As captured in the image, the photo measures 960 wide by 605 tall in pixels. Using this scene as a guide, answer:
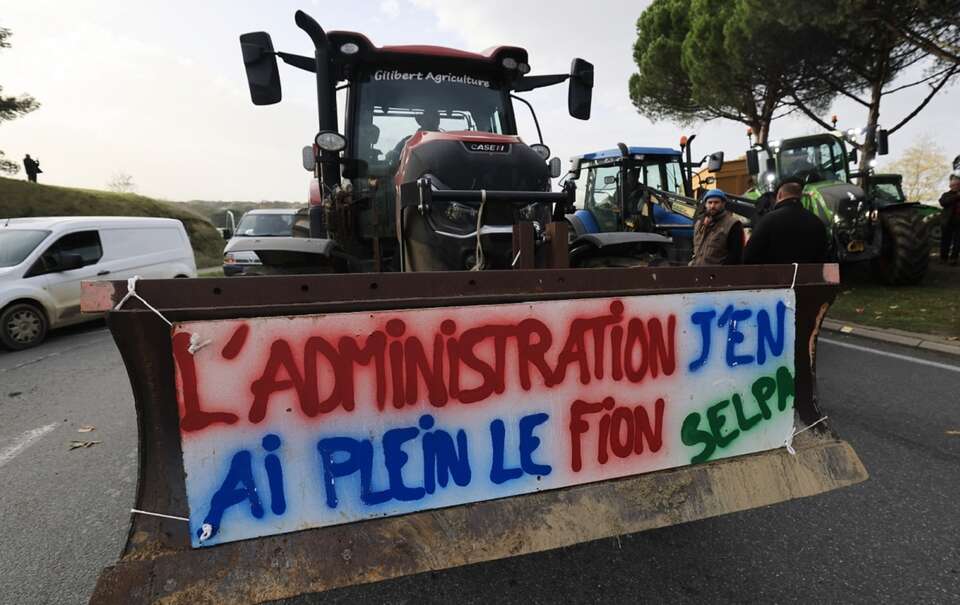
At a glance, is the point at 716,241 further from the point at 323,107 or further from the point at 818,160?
the point at 818,160

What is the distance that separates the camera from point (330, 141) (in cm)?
392

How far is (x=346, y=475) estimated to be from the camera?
5.57 ft

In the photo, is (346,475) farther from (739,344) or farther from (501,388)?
(739,344)

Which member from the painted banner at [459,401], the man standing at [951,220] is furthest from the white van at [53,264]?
the man standing at [951,220]

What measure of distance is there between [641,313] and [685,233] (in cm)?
940

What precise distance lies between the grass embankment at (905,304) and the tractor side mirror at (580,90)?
5510mm

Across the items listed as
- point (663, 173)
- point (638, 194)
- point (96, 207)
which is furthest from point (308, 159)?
point (96, 207)

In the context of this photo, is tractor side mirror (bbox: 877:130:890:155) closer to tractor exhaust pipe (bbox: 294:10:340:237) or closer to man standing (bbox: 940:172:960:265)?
man standing (bbox: 940:172:960:265)

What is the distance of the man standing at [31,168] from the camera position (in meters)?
23.5

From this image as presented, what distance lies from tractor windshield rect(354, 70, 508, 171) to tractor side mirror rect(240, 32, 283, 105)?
64 cm

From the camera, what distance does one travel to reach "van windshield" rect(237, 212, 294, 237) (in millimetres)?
13094

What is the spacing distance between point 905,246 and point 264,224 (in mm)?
13623

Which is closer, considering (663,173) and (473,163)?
(473,163)

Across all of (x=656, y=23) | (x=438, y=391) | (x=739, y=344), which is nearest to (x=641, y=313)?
(x=739, y=344)
